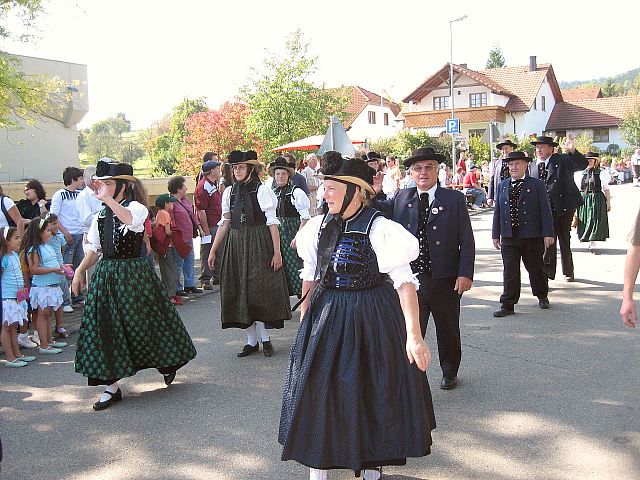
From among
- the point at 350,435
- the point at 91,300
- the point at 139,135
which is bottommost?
the point at 350,435

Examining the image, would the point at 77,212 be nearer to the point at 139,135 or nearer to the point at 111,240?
the point at 111,240

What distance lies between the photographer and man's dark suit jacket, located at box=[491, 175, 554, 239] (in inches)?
320

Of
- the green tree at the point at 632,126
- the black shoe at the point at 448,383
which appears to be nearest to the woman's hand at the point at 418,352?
the black shoe at the point at 448,383

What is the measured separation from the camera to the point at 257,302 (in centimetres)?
673

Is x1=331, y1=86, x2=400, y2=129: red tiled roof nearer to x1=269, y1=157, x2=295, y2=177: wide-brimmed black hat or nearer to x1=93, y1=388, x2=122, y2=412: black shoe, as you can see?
x1=269, y1=157, x2=295, y2=177: wide-brimmed black hat

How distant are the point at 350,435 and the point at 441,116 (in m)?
49.2

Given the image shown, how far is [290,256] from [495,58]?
96.0m

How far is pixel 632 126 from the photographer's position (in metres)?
53.9

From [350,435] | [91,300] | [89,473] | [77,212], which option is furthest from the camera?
[77,212]

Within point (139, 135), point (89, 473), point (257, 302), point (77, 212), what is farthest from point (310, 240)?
point (139, 135)

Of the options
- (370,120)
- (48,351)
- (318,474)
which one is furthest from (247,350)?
(370,120)

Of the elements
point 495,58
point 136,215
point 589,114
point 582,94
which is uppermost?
point 495,58

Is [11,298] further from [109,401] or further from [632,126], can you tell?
[632,126]

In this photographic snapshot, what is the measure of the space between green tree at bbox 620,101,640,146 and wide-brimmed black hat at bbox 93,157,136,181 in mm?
54794
